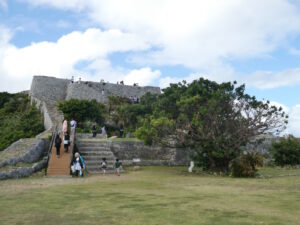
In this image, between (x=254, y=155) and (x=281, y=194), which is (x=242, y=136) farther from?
(x=281, y=194)

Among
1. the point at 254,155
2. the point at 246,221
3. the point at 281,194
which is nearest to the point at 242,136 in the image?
the point at 254,155

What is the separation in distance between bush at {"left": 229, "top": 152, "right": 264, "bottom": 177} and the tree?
2.20ft

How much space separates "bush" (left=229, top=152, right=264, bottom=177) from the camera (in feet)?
57.4

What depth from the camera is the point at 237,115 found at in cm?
1897

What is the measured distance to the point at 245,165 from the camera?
17.6 meters

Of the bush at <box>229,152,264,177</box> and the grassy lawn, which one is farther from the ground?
the bush at <box>229,152,264,177</box>

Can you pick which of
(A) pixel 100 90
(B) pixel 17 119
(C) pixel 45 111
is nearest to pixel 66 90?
(A) pixel 100 90

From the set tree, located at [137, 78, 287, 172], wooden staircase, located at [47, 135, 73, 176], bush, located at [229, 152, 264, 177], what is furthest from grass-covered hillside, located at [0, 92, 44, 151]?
bush, located at [229, 152, 264, 177]

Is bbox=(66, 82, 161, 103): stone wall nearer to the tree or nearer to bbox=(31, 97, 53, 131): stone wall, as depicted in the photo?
bbox=(31, 97, 53, 131): stone wall

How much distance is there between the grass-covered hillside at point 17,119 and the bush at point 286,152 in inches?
837

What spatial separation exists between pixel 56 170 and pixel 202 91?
363 inches

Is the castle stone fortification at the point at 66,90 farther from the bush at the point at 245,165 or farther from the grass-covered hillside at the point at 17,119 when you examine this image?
the bush at the point at 245,165

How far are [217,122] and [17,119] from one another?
2263 centimetres

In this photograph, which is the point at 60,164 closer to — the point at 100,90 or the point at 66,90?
the point at 66,90
